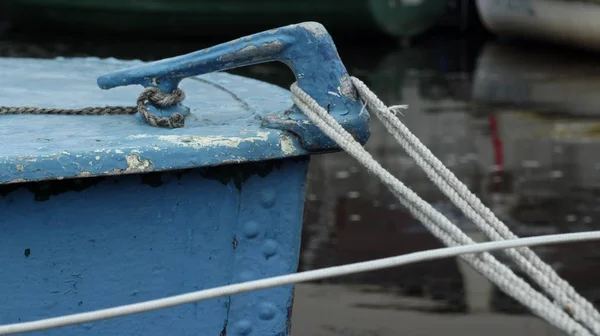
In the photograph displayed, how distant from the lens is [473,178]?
19.0 ft

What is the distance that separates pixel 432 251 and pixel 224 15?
10.5 m

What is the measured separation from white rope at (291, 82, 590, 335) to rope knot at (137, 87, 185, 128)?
246 mm

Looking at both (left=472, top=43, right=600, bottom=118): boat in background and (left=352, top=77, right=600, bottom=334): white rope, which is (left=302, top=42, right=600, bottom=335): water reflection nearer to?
(left=472, top=43, right=600, bottom=118): boat in background

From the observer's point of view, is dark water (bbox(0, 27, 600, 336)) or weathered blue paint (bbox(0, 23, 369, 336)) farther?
dark water (bbox(0, 27, 600, 336))

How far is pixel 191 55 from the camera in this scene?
213 cm

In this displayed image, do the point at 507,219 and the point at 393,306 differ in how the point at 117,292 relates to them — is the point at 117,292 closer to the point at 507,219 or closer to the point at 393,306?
the point at 393,306

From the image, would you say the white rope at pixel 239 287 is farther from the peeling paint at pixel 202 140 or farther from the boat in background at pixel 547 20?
the boat in background at pixel 547 20

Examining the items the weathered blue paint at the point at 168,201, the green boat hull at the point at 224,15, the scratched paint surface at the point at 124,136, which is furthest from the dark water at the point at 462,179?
the weathered blue paint at the point at 168,201

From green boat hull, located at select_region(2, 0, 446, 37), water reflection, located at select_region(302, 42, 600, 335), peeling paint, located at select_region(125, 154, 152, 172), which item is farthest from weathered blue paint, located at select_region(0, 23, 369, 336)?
green boat hull, located at select_region(2, 0, 446, 37)

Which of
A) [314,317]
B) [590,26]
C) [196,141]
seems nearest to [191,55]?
[196,141]

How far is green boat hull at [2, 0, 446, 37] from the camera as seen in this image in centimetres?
1183

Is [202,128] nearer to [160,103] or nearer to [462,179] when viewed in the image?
Answer: [160,103]

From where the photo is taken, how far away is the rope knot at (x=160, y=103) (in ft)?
7.07

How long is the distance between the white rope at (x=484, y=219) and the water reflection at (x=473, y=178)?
1920 mm
